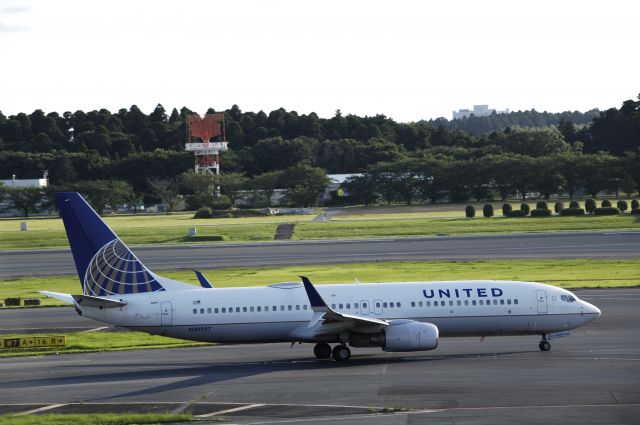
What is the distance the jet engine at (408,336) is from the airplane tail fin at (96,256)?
9880mm

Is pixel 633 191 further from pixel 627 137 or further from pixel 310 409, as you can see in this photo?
pixel 310 409

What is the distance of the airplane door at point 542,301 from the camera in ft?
130

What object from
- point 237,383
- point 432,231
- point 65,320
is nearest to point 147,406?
point 237,383

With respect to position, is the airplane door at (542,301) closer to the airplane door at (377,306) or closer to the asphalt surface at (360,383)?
the asphalt surface at (360,383)

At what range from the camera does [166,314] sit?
Result: 1522 inches

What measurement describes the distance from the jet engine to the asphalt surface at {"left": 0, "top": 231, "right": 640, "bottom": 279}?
42.4 meters

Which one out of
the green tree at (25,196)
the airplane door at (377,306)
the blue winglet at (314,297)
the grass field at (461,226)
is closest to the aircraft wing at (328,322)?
the blue winglet at (314,297)

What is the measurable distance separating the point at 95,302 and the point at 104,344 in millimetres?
9110

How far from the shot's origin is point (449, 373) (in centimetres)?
3456

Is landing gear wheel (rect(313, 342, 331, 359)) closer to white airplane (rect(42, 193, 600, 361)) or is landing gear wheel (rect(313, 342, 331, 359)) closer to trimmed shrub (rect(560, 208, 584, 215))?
white airplane (rect(42, 193, 600, 361))

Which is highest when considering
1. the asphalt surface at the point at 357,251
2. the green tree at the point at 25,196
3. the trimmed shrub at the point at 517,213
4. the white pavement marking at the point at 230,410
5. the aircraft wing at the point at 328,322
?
the green tree at the point at 25,196

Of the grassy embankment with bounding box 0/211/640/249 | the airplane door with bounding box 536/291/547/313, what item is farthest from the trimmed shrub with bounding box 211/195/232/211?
the airplane door with bounding box 536/291/547/313

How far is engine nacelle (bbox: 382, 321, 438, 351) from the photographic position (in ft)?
121

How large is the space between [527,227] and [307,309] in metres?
70.9
